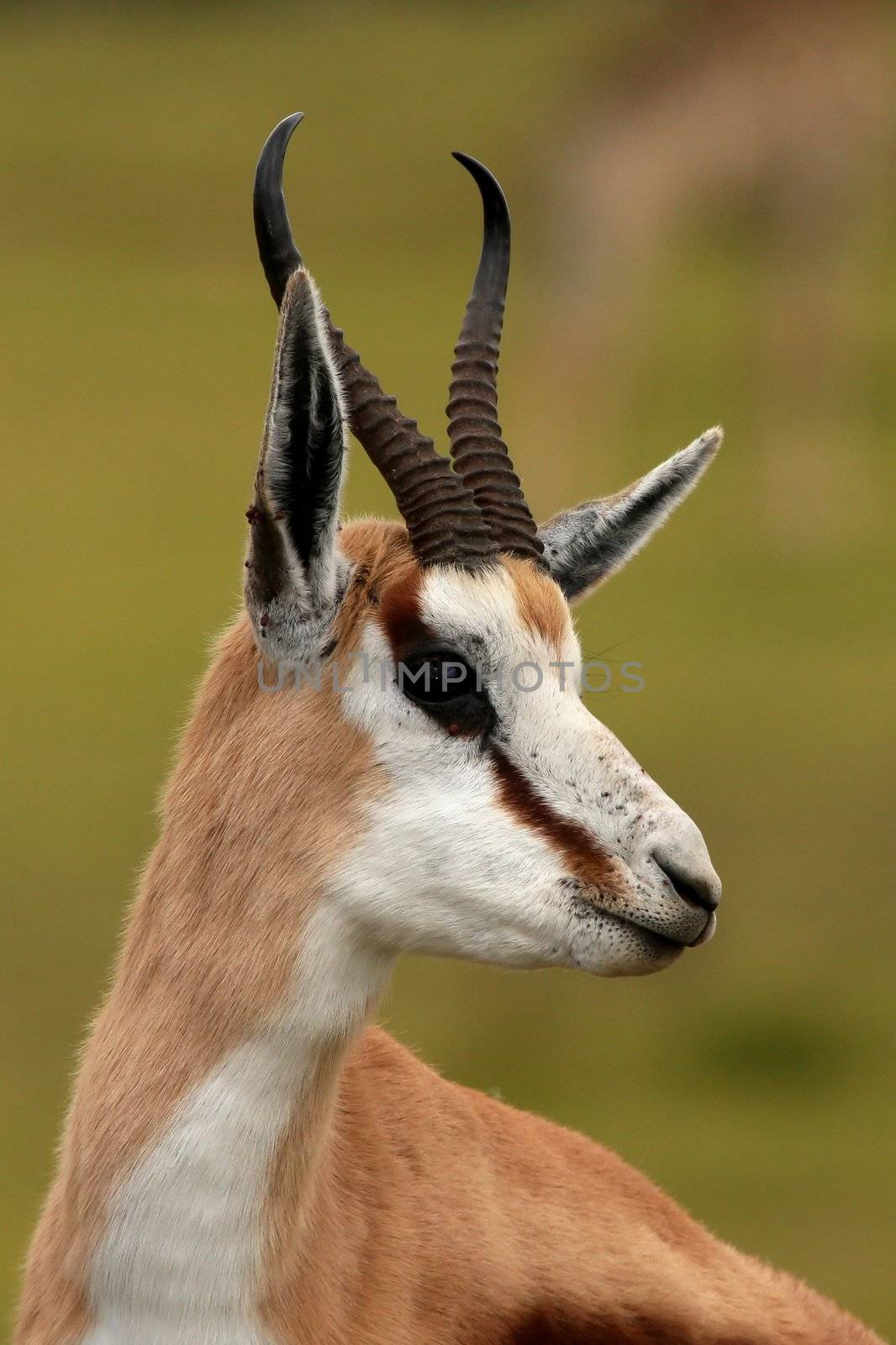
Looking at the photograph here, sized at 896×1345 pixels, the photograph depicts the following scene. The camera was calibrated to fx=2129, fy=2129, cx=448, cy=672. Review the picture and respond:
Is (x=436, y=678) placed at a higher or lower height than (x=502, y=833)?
higher

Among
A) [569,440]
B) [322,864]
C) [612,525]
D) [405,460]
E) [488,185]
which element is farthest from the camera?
[569,440]

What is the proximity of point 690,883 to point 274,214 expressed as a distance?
1607mm

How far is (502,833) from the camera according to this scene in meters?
4.24

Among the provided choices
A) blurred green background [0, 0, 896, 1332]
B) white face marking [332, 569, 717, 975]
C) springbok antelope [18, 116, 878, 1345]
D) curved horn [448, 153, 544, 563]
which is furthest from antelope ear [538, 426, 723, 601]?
blurred green background [0, 0, 896, 1332]

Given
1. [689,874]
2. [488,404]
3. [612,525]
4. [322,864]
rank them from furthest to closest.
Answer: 1. [612,525]
2. [488,404]
3. [322,864]
4. [689,874]

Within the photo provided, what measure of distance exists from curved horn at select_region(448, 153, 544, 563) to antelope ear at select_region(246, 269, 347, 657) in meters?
0.39

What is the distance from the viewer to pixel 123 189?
1528 inches

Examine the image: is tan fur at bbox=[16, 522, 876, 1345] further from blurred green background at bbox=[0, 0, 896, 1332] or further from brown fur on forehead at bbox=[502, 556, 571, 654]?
blurred green background at bbox=[0, 0, 896, 1332]

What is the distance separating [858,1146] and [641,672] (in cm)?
773

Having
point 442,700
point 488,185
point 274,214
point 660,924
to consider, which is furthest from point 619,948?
point 488,185

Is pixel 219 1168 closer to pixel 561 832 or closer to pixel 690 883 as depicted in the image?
pixel 561 832

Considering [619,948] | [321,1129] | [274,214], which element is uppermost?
[274,214]

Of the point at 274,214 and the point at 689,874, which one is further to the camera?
the point at 274,214

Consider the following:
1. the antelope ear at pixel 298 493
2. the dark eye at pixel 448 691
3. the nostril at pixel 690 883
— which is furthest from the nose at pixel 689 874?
the antelope ear at pixel 298 493
